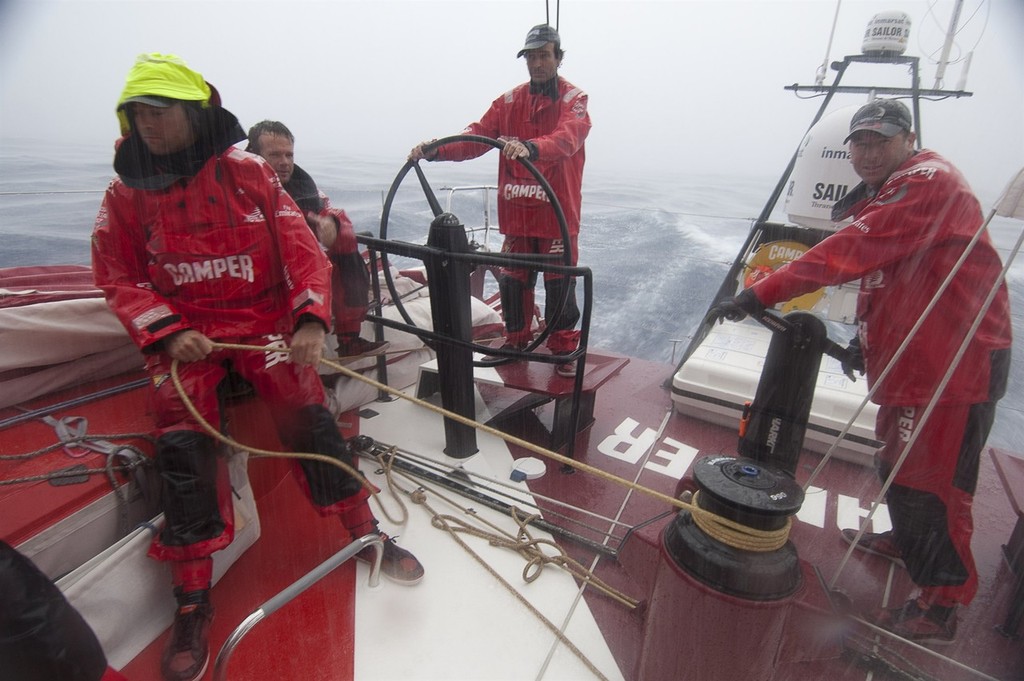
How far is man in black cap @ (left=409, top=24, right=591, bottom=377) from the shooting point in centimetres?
221

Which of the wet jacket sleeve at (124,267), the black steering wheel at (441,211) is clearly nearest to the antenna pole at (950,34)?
the black steering wheel at (441,211)

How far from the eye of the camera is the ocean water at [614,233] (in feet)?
15.2

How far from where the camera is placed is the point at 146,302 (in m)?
1.39

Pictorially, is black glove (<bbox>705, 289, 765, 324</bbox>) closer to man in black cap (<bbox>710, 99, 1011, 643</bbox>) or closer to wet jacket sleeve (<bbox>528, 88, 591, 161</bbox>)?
man in black cap (<bbox>710, 99, 1011, 643</bbox>)

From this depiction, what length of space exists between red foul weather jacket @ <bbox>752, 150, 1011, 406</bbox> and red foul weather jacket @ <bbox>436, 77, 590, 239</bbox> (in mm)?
1186

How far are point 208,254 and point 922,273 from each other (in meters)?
1.79

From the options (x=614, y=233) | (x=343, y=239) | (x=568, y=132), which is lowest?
(x=614, y=233)

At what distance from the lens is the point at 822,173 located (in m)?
2.80

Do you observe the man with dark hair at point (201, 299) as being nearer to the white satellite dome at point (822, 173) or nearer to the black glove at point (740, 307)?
the black glove at point (740, 307)

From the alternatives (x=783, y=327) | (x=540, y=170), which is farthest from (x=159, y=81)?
(x=783, y=327)

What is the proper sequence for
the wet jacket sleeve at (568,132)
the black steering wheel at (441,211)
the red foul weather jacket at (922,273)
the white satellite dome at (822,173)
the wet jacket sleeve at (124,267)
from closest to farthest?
the red foul weather jacket at (922,273)
the wet jacket sleeve at (124,267)
the black steering wheel at (441,211)
the wet jacket sleeve at (568,132)
the white satellite dome at (822,173)

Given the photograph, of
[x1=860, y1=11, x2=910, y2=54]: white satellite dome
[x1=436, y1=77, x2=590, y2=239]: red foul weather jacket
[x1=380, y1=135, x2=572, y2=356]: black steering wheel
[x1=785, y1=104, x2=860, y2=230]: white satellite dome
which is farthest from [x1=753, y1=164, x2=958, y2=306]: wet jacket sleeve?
[x1=860, y1=11, x2=910, y2=54]: white satellite dome

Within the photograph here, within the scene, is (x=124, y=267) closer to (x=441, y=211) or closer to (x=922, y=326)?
(x=441, y=211)

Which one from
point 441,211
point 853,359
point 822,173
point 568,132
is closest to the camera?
point 853,359
